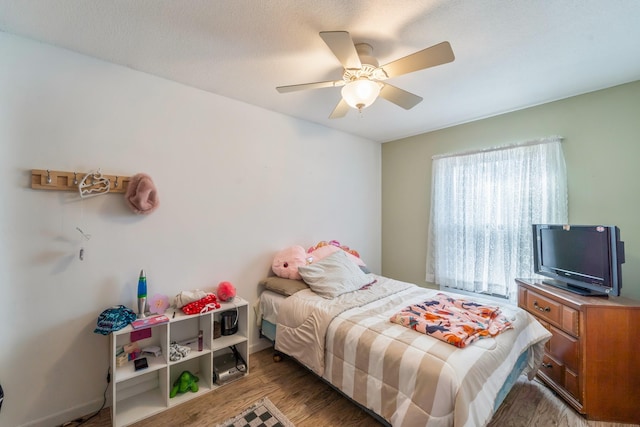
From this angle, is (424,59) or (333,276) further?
(333,276)

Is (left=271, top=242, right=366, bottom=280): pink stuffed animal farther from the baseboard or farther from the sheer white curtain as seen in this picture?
the baseboard

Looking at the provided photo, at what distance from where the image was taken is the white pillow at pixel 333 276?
2.39 m

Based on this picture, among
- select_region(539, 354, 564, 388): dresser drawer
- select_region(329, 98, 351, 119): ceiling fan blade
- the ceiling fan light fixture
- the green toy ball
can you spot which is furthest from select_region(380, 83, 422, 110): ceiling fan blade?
the green toy ball

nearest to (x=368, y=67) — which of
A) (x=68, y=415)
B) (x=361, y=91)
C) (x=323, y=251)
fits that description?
(x=361, y=91)

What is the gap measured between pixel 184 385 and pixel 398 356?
169 centimetres

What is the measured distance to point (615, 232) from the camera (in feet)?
6.12

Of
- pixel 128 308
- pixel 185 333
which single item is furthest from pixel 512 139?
pixel 128 308

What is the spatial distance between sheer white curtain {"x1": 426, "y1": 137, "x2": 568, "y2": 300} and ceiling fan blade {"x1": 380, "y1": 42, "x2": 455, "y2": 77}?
1.90m

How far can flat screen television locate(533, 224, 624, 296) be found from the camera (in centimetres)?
187

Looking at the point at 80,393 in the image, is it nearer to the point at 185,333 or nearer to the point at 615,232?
the point at 185,333

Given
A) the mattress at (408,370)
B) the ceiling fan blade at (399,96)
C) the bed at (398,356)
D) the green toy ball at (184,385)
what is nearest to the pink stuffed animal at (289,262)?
the bed at (398,356)

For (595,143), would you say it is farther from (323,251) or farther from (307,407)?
(307,407)

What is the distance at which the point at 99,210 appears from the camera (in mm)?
1895

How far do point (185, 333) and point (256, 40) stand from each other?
235 centimetres
